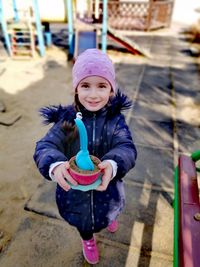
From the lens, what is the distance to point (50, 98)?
5.11 metres

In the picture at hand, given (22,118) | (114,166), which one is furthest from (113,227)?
(22,118)

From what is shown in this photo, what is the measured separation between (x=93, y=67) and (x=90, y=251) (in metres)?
1.41

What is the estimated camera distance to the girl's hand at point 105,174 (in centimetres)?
126

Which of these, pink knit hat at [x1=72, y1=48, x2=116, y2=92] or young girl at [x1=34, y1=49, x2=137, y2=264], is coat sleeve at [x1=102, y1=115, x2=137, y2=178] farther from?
pink knit hat at [x1=72, y1=48, x2=116, y2=92]

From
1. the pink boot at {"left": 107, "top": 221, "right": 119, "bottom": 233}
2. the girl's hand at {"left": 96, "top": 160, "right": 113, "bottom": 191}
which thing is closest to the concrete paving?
the pink boot at {"left": 107, "top": 221, "right": 119, "bottom": 233}

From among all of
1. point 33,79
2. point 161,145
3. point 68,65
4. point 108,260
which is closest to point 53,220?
point 108,260

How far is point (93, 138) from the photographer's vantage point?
1664 millimetres

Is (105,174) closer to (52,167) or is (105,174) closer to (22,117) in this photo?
(52,167)

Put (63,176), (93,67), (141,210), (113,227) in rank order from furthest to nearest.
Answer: (141,210) → (113,227) → (93,67) → (63,176)

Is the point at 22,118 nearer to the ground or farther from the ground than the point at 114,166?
nearer to the ground

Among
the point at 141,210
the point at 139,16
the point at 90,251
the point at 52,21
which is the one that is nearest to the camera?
the point at 90,251

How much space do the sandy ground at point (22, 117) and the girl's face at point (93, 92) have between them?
1.51 metres

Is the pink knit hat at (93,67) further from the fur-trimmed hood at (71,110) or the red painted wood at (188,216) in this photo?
the red painted wood at (188,216)

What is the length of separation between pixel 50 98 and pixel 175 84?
2.77 meters
